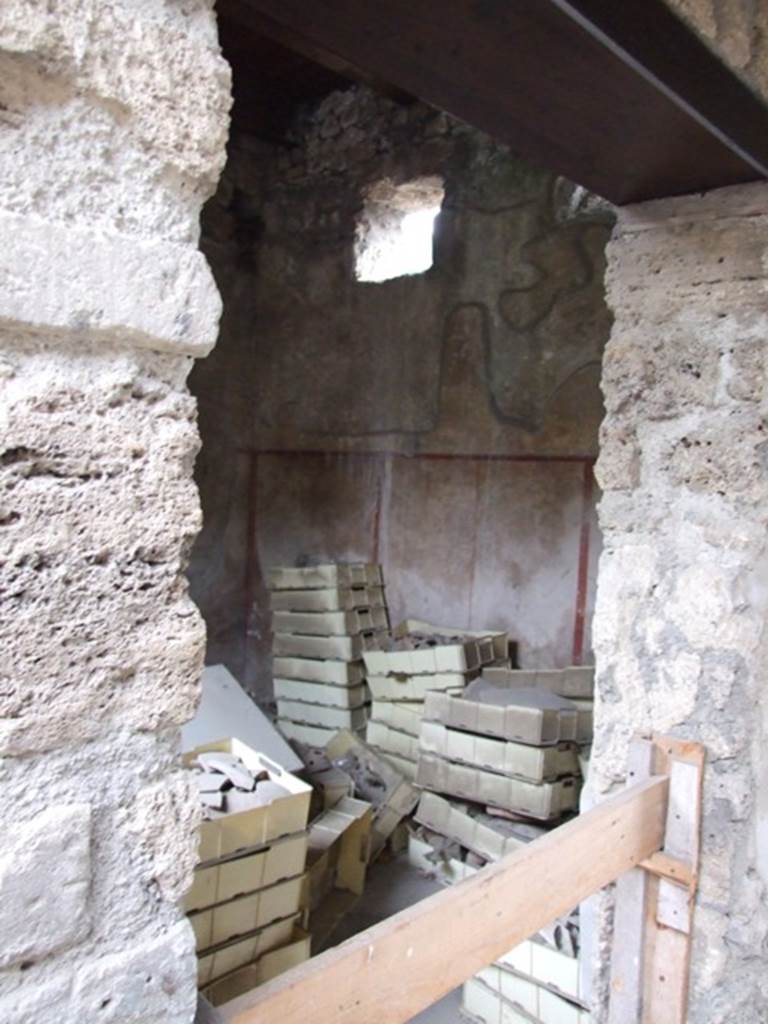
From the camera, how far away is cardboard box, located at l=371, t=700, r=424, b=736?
16.3ft

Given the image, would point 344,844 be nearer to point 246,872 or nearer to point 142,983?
point 246,872

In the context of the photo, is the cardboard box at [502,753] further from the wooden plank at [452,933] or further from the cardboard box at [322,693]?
the wooden plank at [452,933]

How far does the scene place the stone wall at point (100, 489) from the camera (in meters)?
0.73

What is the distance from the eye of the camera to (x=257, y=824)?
2.96 metres

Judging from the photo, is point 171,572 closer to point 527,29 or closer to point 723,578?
point 527,29

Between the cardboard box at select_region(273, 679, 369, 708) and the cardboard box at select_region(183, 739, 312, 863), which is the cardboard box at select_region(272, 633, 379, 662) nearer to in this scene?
the cardboard box at select_region(273, 679, 369, 708)

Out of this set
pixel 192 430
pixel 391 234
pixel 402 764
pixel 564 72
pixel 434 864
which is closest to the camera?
pixel 192 430

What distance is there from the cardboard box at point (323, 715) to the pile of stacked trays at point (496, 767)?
1.15 m

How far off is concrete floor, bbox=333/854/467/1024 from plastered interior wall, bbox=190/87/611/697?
4.53 ft

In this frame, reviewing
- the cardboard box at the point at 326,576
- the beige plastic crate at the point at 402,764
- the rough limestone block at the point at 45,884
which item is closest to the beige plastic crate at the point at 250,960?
the beige plastic crate at the point at 402,764

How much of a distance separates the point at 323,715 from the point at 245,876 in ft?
8.70

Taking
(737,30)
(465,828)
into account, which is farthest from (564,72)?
(465,828)

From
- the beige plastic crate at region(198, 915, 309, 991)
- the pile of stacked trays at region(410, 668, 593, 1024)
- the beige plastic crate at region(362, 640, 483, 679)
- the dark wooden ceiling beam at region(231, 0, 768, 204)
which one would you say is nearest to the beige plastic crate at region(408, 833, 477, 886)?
the pile of stacked trays at region(410, 668, 593, 1024)

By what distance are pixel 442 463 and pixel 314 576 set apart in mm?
1118
